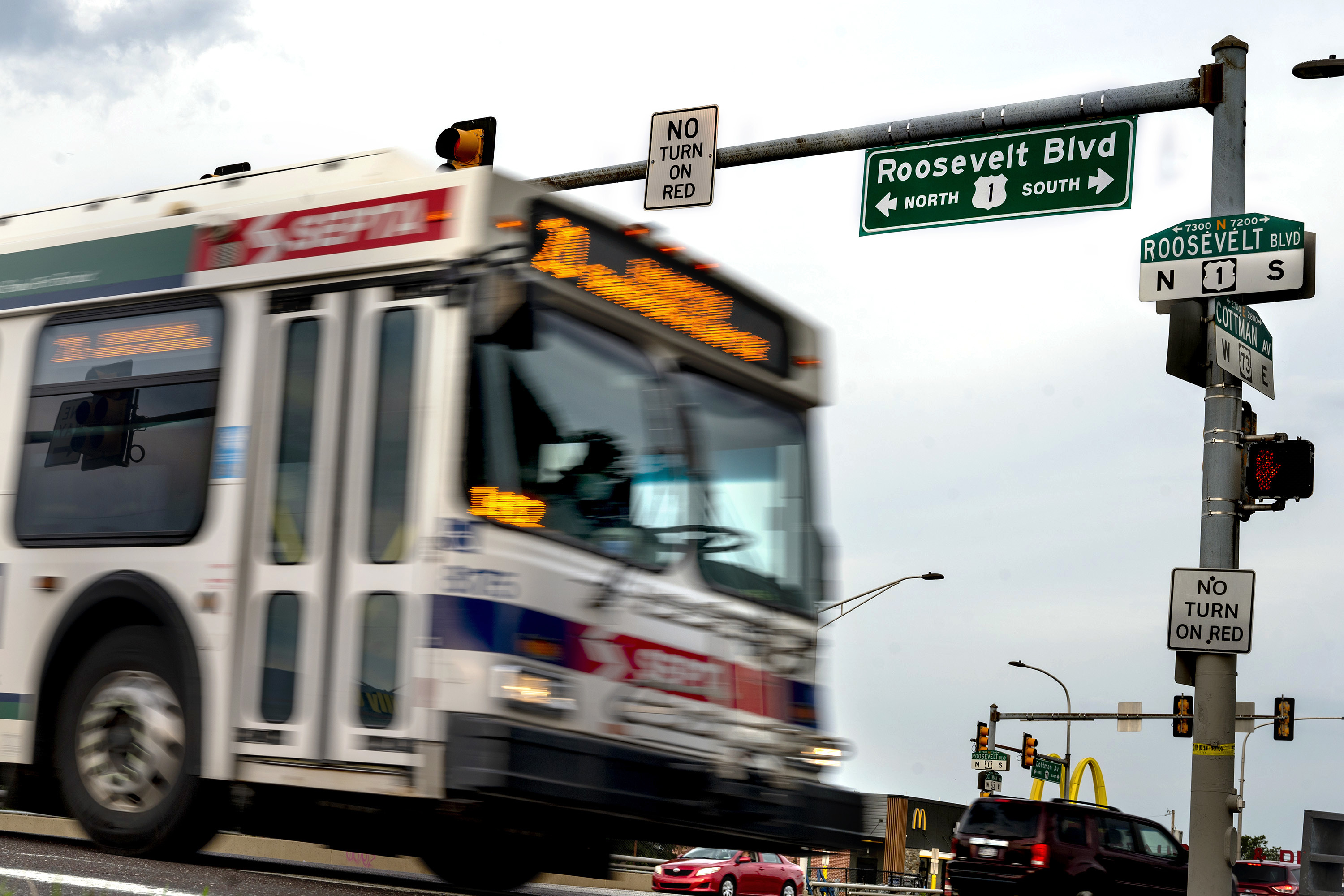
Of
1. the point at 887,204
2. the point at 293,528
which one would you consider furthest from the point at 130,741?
the point at 887,204

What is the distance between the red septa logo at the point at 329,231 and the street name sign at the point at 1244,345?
5.90m

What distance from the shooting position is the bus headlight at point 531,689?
274 inches

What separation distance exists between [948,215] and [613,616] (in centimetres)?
536

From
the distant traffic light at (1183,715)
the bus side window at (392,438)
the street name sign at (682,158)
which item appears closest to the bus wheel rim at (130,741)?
the bus side window at (392,438)

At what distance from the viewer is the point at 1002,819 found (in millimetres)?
18469

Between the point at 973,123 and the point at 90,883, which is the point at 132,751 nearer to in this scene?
the point at 90,883

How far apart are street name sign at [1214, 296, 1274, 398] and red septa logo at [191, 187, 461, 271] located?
5900 mm

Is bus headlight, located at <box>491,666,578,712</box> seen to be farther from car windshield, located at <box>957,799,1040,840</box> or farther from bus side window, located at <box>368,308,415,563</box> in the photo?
car windshield, located at <box>957,799,1040,840</box>

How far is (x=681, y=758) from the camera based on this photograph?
7.65 m

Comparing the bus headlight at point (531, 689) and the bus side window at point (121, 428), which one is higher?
the bus side window at point (121, 428)

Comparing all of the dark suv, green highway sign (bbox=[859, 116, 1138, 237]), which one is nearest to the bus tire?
green highway sign (bbox=[859, 116, 1138, 237])

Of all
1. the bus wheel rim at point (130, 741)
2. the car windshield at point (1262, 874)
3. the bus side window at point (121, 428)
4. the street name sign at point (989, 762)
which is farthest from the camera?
the street name sign at point (989, 762)

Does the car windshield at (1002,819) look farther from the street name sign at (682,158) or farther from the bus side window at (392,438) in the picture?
the bus side window at (392,438)

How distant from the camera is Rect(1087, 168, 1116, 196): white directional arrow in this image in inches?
435
